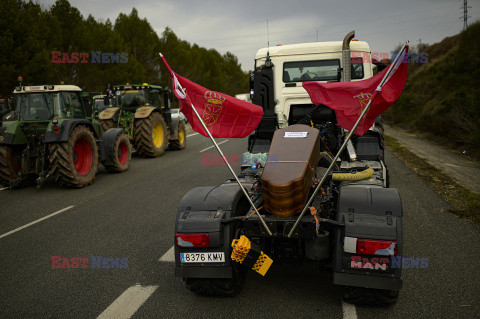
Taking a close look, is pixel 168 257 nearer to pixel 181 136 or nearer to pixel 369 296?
pixel 369 296

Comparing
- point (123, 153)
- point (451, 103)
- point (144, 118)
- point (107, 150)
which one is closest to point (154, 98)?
point (144, 118)

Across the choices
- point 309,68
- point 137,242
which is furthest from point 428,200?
point 137,242

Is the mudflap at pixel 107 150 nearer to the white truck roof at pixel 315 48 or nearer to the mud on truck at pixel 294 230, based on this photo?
the white truck roof at pixel 315 48

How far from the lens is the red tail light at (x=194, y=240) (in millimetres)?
3328

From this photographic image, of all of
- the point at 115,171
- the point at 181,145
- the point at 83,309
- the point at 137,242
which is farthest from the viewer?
the point at 181,145

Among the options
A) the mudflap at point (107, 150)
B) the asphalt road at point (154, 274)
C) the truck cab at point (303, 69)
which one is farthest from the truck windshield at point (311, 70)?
the mudflap at point (107, 150)

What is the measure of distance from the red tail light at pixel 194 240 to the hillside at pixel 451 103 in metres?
12.4

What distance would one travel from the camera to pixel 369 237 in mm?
2996

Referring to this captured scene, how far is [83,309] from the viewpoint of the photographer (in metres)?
3.55

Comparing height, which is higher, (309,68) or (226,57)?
(226,57)

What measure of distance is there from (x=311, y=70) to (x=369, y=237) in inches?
189

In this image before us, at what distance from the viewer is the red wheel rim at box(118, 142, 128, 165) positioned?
10.9m

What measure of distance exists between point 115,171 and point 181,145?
5.10 metres

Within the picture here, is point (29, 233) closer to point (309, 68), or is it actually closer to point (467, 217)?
point (309, 68)
